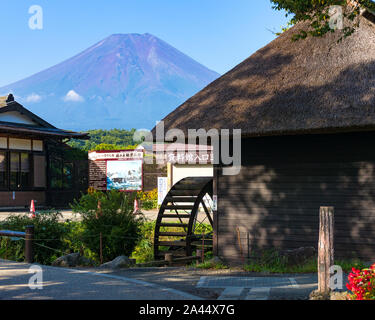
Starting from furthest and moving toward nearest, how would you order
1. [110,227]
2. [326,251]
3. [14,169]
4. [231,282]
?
[14,169]
[110,227]
[231,282]
[326,251]

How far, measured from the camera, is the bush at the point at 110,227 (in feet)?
47.3

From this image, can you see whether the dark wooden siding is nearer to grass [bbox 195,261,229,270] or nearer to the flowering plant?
grass [bbox 195,261,229,270]

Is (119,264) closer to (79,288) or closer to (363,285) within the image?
(79,288)

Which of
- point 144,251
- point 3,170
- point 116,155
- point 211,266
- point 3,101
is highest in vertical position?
point 3,101

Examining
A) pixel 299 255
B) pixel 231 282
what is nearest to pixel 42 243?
pixel 231 282

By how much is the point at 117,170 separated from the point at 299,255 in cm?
2176

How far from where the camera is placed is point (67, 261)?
12734mm

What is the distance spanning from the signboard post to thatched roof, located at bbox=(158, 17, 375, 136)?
17.5 meters

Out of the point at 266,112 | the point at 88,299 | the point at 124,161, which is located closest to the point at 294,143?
the point at 266,112

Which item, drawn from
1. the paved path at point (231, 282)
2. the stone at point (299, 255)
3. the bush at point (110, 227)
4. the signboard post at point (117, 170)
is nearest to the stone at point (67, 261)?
the bush at point (110, 227)

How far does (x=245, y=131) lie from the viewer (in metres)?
12.6

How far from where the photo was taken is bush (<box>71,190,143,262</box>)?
14.4 metres
